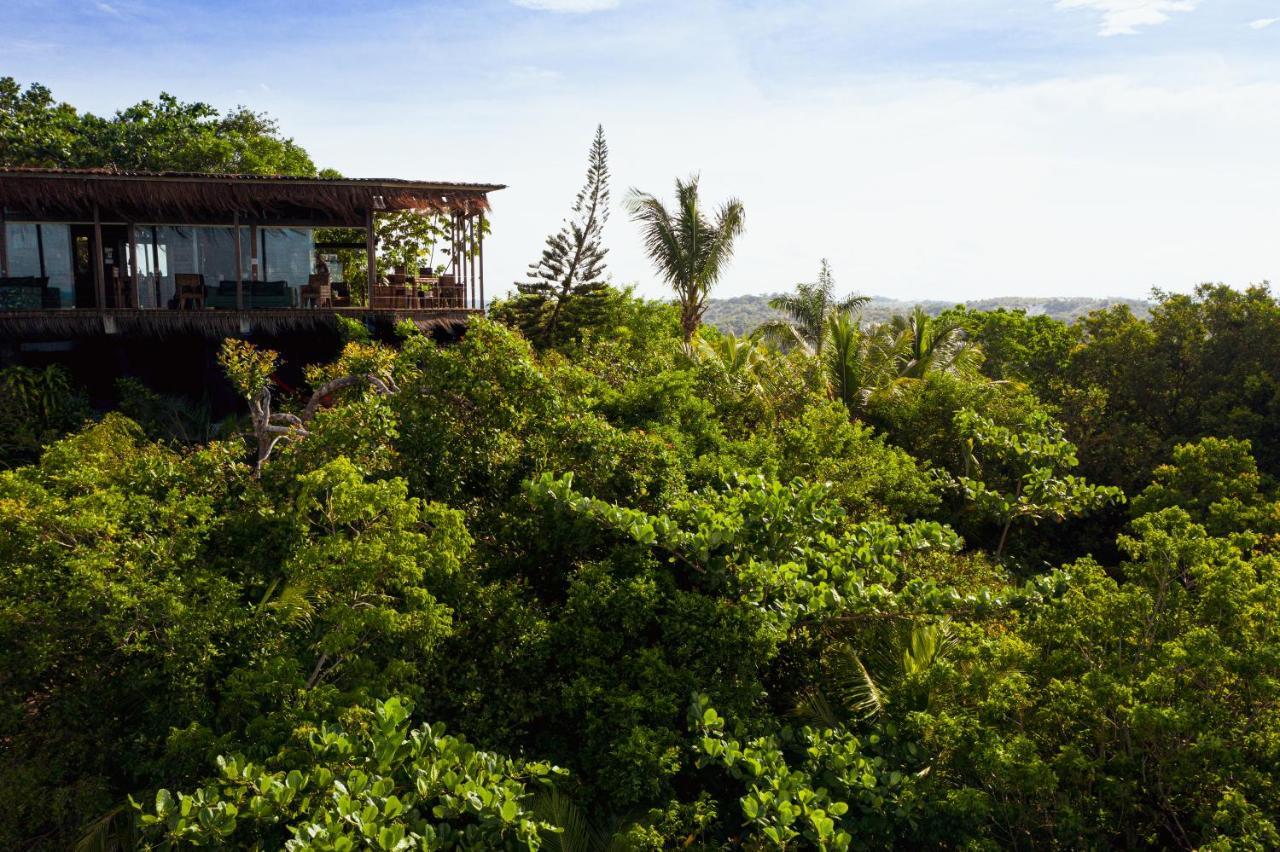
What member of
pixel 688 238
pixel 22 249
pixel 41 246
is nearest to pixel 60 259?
pixel 41 246

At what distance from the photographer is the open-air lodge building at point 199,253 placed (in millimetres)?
15945

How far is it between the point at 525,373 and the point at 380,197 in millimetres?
8693

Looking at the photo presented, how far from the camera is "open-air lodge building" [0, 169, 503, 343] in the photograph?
52.3 ft

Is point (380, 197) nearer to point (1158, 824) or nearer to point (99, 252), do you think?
point (99, 252)

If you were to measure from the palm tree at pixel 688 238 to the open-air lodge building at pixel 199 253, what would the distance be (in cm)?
501

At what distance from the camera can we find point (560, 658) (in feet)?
27.5

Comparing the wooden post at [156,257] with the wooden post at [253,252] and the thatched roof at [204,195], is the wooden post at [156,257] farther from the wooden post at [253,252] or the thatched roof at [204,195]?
the wooden post at [253,252]

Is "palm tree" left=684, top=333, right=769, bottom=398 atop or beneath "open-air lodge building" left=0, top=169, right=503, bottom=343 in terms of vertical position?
beneath

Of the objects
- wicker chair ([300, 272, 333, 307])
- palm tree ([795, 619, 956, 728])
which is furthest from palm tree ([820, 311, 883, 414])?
wicker chair ([300, 272, 333, 307])

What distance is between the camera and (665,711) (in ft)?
25.6

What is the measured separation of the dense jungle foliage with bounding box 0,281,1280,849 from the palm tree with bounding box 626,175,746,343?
13276 mm

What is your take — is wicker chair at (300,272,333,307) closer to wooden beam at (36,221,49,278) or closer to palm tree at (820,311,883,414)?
wooden beam at (36,221,49,278)

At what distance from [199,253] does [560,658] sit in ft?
50.4

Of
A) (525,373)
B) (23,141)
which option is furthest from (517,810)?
(23,141)
